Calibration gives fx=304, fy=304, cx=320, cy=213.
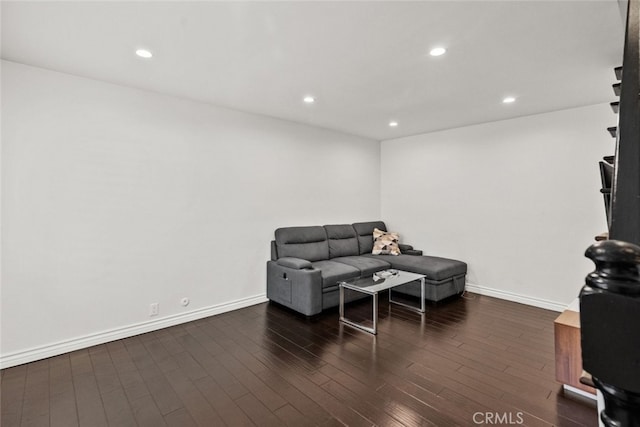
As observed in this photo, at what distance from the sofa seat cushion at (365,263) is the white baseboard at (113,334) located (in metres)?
1.35

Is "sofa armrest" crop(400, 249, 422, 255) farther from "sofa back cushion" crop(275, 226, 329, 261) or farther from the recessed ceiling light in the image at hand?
the recessed ceiling light

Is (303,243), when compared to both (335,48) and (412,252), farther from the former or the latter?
(335,48)

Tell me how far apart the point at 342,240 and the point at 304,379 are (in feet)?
8.82

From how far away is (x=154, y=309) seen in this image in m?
3.23

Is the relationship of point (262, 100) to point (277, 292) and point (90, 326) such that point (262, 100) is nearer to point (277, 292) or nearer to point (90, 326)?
point (277, 292)

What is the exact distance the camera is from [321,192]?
484 centimetres

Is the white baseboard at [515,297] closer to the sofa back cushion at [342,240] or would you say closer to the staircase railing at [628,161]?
the sofa back cushion at [342,240]

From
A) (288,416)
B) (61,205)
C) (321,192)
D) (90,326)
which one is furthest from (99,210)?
(321,192)

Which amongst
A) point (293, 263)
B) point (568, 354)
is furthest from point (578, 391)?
point (293, 263)

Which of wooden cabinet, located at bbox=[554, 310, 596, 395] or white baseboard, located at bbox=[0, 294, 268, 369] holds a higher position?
wooden cabinet, located at bbox=[554, 310, 596, 395]

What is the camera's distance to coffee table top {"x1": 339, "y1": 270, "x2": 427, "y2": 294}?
3213mm

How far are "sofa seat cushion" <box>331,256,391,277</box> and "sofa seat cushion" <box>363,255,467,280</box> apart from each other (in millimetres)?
188
